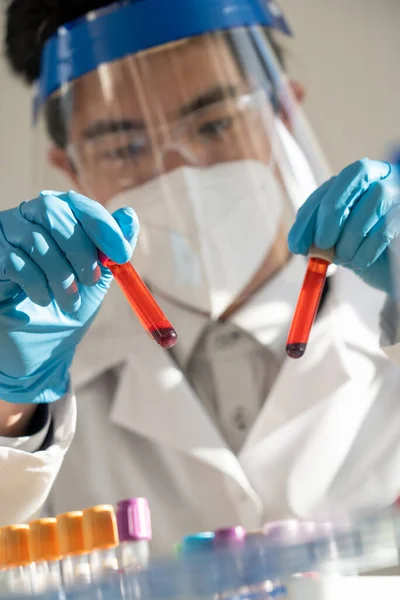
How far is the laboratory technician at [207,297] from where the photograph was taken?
3.49 feet

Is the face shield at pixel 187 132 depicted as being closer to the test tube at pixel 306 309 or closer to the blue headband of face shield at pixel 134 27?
the blue headband of face shield at pixel 134 27

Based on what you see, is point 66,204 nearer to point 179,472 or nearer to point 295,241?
point 295,241

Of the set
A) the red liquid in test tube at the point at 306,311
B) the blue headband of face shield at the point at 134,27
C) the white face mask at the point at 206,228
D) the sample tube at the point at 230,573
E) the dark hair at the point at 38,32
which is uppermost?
the dark hair at the point at 38,32

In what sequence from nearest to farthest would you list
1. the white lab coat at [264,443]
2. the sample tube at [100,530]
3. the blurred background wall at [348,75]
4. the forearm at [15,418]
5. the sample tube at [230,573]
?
the sample tube at [230,573], the sample tube at [100,530], the forearm at [15,418], the white lab coat at [264,443], the blurred background wall at [348,75]

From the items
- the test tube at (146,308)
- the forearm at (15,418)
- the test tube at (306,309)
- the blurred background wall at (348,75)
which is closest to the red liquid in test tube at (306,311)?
the test tube at (306,309)

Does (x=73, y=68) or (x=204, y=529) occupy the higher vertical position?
(x=73, y=68)

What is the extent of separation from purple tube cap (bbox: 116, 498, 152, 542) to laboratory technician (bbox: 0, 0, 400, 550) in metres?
0.37

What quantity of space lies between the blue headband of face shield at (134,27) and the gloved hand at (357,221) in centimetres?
Answer: 38

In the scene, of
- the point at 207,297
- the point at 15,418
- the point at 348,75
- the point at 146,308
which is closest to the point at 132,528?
the point at 146,308

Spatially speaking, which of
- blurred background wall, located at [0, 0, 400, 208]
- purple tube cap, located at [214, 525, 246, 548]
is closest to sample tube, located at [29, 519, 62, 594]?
purple tube cap, located at [214, 525, 246, 548]

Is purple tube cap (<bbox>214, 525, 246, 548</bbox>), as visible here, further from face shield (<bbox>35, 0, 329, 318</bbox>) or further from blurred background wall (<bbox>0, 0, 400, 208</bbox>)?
blurred background wall (<bbox>0, 0, 400, 208</bbox>)

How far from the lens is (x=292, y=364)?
1.10m

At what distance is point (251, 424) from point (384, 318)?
33 cm

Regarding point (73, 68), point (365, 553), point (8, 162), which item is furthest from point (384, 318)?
point (8, 162)
